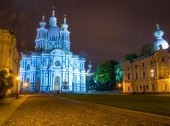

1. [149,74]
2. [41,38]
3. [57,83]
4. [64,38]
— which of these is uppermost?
[64,38]

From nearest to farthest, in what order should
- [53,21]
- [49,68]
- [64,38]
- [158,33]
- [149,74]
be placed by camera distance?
[149,74]
[158,33]
[49,68]
[64,38]
[53,21]

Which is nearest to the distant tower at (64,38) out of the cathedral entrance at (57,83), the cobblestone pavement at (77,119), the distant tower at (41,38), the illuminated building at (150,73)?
the distant tower at (41,38)

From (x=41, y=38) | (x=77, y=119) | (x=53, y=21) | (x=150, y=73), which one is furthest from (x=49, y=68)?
(x=77, y=119)

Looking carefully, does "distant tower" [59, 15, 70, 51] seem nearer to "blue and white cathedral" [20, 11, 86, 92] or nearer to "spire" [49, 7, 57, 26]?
"spire" [49, 7, 57, 26]

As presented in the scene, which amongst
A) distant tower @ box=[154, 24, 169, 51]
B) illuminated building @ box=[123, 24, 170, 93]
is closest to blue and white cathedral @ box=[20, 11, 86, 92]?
illuminated building @ box=[123, 24, 170, 93]

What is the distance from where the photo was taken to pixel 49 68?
121438mm

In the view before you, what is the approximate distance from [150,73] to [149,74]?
67 cm

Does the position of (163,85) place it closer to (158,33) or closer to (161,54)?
(161,54)

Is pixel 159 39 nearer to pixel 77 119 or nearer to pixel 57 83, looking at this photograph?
pixel 57 83

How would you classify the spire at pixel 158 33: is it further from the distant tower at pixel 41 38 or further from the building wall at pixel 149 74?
the distant tower at pixel 41 38

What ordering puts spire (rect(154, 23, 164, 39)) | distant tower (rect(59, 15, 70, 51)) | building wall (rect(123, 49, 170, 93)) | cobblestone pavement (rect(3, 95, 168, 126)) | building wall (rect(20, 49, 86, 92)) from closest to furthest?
cobblestone pavement (rect(3, 95, 168, 126)) < building wall (rect(123, 49, 170, 93)) < spire (rect(154, 23, 164, 39)) < building wall (rect(20, 49, 86, 92)) < distant tower (rect(59, 15, 70, 51))

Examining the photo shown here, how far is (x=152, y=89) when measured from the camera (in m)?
71.8

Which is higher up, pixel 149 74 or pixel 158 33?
pixel 158 33

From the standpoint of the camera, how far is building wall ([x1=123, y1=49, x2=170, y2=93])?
66894 mm
